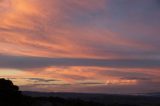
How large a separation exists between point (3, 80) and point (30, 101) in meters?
6.36

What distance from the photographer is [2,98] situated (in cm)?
7081

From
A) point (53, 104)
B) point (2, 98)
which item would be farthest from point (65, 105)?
point (2, 98)

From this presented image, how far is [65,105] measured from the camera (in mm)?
82812

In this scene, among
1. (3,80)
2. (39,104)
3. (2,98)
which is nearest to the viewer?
(2,98)

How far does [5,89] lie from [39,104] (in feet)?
32.5

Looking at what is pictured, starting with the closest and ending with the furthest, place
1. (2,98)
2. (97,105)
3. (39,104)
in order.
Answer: (2,98) → (39,104) → (97,105)

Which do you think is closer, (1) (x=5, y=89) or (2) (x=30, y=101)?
(1) (x=5, y=89)

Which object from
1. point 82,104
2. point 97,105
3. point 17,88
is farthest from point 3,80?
point 97,105

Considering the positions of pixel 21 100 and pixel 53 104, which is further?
pixel 53 104

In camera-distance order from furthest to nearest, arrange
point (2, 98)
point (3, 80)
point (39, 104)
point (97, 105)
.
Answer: point (97, 105) < point (39, 104) < point (3, 80) < point (2, 98)

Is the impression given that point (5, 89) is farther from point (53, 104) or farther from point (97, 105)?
point (97, 105)

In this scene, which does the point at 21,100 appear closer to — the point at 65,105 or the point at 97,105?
the point at 65,105

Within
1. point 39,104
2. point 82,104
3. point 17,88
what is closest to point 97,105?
point 82,104

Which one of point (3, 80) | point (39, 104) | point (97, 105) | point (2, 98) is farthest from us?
point (97, 105)
